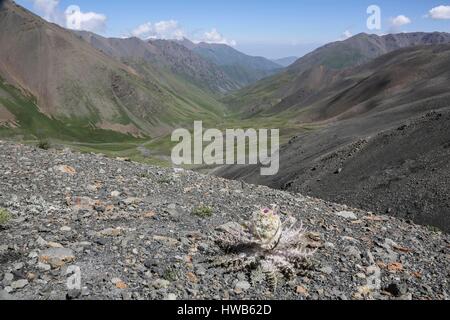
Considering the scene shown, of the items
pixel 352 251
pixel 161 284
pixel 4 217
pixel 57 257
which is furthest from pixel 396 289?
pixel 4 217

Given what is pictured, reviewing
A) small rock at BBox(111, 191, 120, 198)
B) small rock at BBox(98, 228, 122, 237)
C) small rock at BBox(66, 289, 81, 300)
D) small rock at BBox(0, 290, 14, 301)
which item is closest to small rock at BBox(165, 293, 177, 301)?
small rock at BBox(66, 289, 81, 300)

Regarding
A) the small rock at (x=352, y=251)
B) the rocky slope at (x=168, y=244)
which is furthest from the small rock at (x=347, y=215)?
the small rock at (x=352, y=251)

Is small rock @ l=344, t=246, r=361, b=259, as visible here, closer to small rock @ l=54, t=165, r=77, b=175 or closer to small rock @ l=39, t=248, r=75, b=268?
small rock @ l=39, t=248, r=75, b=268

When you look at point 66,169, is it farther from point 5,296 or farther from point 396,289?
point 396,289

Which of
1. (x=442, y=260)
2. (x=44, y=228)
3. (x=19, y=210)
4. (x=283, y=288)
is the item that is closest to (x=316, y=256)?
(x=283, y=288)

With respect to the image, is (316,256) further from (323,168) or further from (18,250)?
(323,168)

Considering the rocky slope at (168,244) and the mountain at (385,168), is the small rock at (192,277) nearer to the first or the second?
the rocky slope at (168,244)

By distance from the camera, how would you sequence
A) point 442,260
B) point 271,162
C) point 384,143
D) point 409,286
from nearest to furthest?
point 409,286 → point 442,260 → point 384,143 → point 271,162
